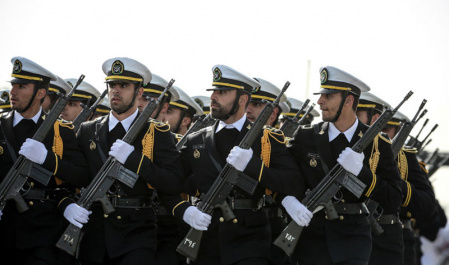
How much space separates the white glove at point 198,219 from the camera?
8.10 meters

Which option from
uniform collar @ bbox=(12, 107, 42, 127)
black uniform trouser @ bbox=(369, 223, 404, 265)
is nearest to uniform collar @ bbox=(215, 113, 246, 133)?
uniform collar @ bbox=(12, 107, 42, 127)

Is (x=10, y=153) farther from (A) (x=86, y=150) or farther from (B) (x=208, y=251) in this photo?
(B) (x=208, y=251)

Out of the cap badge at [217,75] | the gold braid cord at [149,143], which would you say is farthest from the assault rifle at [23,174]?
the cap badge at [217,75]

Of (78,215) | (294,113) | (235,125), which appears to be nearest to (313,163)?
(235,125)

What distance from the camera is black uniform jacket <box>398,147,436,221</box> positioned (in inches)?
385

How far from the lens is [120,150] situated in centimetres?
819

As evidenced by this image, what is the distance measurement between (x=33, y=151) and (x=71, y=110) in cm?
342

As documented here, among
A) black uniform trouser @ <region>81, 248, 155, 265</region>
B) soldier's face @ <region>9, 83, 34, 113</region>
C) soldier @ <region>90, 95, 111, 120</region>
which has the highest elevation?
soldier's face @ <region>9, 83, 34, 113</region>

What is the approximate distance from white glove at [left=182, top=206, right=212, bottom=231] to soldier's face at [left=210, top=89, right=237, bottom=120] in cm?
107

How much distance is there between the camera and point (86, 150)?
8672 mm

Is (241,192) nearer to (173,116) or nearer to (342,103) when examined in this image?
(342,103)

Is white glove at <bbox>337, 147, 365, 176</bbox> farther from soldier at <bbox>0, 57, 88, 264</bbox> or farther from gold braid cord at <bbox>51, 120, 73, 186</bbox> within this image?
gold braid cord at <bbox>51, 120, 73, 186</bbox>

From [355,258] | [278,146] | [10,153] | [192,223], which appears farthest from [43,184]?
[355,258]

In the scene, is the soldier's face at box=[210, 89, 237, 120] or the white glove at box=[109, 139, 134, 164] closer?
the white glove at box=[109, 139, 134, 164]
